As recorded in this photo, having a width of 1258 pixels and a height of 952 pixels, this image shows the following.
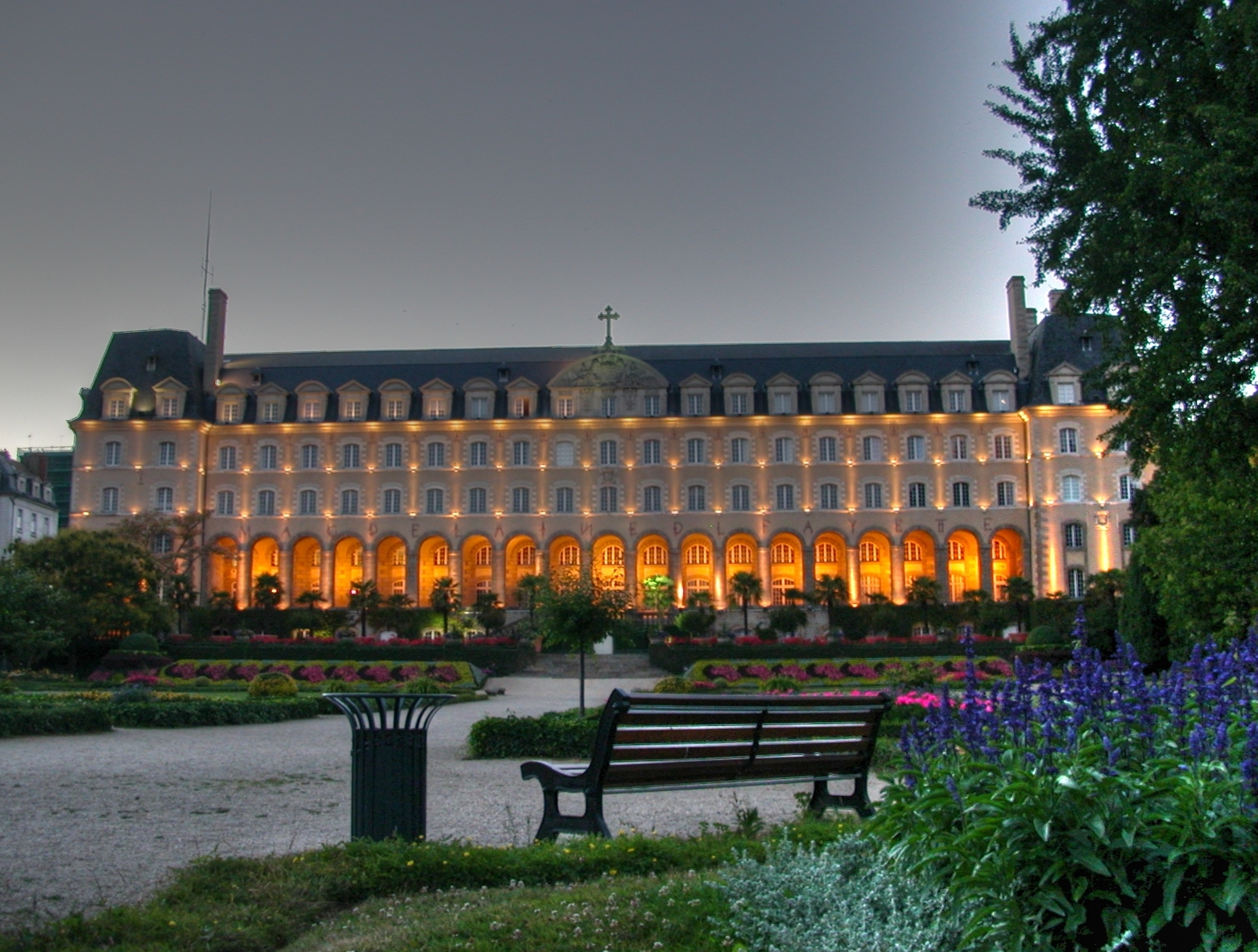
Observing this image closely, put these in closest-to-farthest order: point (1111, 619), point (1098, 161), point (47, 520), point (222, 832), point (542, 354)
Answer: point (222, 832), point (1098, 161), point (1111, 619), point (542, 354), point (47, 520)

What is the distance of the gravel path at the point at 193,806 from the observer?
7281mm

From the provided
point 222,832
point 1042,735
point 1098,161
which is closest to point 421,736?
point 222,832

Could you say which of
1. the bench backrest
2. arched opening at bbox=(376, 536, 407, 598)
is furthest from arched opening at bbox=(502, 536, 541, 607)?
the bench backrest

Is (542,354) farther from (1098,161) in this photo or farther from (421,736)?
(421,736)

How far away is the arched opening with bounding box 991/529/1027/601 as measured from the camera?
54.7m

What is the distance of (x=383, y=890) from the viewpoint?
6.03 meters

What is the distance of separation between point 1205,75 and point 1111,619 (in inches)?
771

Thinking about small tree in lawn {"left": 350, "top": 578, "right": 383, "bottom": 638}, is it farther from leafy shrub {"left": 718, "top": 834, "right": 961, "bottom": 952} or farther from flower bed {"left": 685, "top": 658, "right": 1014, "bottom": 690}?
leafy shrub {"left": 718, "top": 834, "right": 961, "bottom": 952}

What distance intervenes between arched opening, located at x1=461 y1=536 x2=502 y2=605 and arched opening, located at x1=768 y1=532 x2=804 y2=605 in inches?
520

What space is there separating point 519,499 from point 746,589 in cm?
1212

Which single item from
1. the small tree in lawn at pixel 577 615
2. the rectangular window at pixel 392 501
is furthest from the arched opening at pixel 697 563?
the small tree in lawn at pixel 577 615

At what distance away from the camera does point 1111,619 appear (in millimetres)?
30516

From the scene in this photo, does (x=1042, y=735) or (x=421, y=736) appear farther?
(x=421, y=736)

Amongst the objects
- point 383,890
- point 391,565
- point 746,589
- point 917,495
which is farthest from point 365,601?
point 383,890
